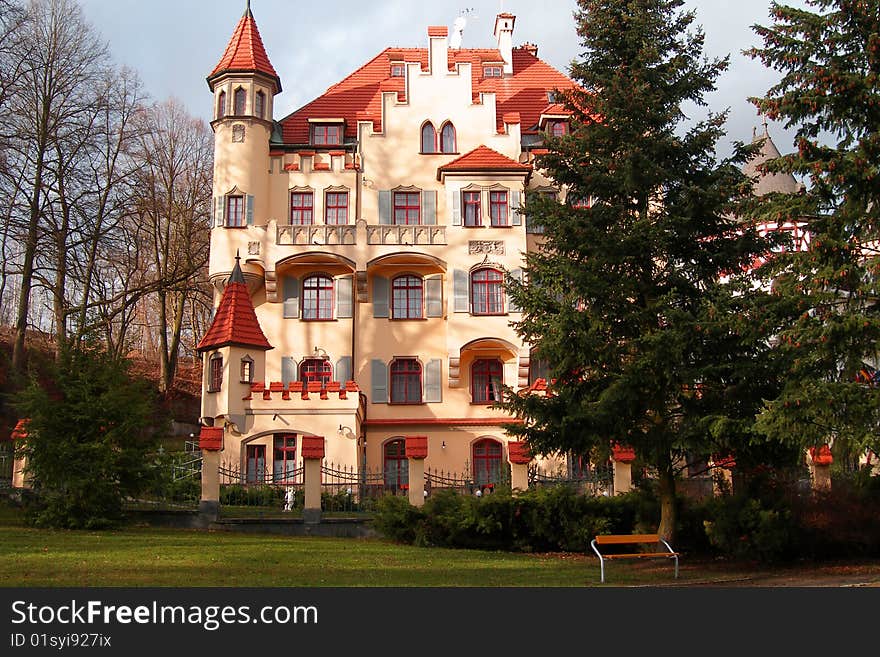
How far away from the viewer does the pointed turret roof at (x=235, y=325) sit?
1097 inches

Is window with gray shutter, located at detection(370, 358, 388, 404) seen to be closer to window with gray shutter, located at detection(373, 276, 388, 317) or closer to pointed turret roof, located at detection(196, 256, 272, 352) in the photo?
window with gray shutter, located at detection(373, 276, 388, 317)

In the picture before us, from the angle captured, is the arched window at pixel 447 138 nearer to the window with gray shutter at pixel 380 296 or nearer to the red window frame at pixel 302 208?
the red window frame at pixel 302 208

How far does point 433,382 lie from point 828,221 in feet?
64.0

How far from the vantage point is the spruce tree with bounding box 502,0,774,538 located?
15.8 m

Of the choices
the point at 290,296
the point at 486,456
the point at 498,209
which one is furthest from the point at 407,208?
the point at 486,456

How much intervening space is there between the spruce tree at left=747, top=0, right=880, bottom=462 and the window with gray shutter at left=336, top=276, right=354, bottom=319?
64.9ft

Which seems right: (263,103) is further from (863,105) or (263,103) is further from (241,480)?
(863,105)

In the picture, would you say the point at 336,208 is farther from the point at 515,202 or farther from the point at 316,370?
the point at 515,202

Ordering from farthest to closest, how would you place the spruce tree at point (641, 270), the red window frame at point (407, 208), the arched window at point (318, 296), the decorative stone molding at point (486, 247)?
the red window frame at point (407, 208) < the arched window at point (318, 296) < the decorative stone molding at point (486, 247) < the spruce tree at point (641, 270)

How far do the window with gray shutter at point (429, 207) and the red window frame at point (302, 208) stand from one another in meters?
4.22

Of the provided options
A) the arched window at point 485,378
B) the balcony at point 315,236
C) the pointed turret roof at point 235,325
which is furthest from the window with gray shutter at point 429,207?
the pointed turret roof at point 235,325

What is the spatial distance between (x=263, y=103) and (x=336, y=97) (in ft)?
12.9

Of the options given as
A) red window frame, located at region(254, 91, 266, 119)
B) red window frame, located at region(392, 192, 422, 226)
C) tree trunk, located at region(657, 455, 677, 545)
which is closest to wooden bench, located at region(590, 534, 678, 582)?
tree trunk, located at region(657, 455, 677, 545)

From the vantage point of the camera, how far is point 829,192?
46.9 ft
